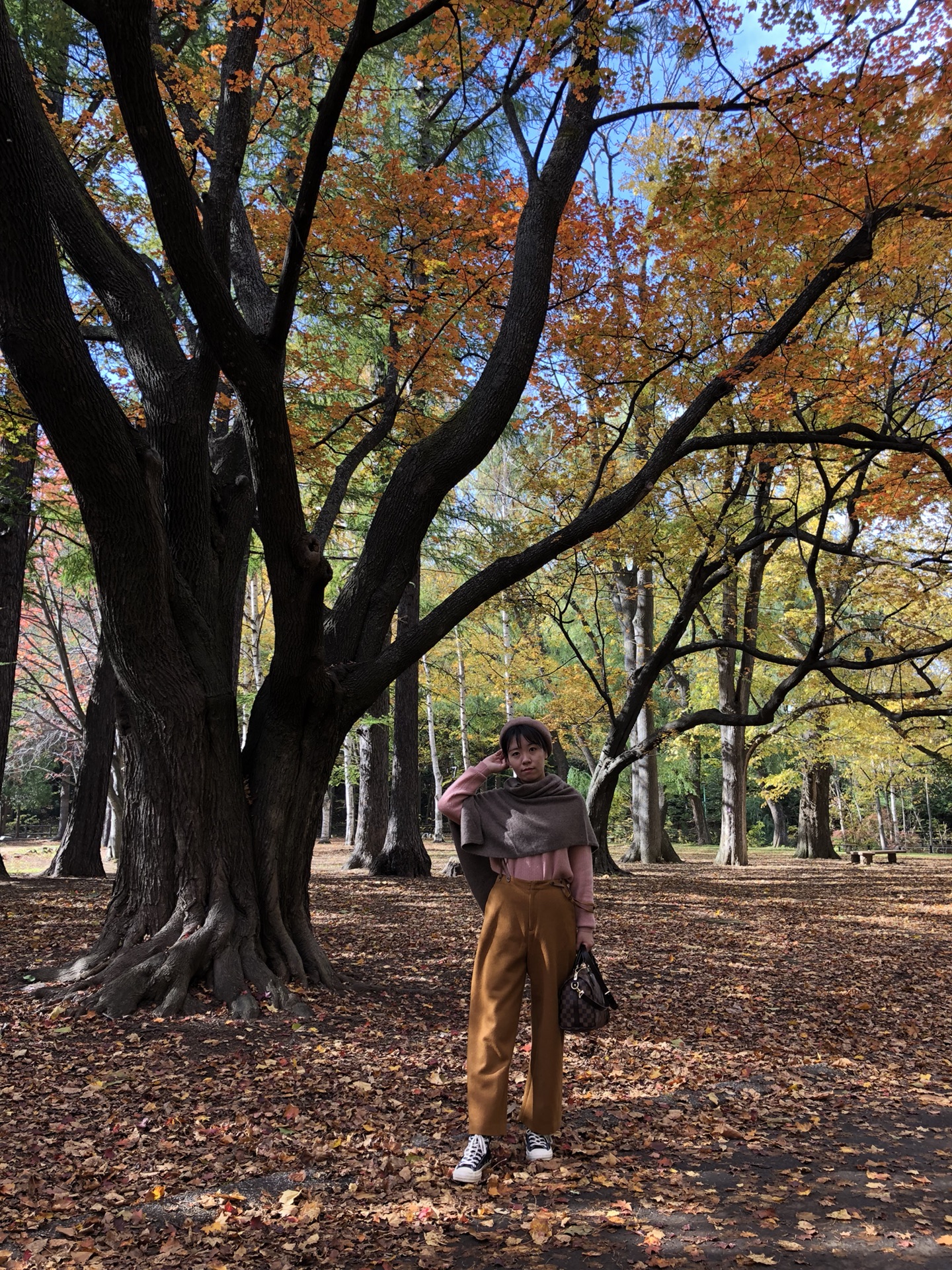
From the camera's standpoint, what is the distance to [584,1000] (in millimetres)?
3180

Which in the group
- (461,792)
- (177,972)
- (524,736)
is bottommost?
(177,972)

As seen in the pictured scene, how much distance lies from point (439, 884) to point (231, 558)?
7.17 metres

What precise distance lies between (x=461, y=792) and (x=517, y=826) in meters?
0.28

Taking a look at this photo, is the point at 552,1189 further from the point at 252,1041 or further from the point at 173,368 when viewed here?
the point at 173,368

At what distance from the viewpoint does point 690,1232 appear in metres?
2.66

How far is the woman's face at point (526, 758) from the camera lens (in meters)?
3.40

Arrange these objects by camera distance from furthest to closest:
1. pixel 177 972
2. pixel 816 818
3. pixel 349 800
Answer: pixel 349 800 → pixel 816 818 → pixel 177 972

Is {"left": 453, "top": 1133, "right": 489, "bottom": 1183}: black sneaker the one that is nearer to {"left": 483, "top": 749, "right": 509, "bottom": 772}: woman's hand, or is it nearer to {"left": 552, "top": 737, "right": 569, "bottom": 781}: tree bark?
{"left": 483, "top": 749, "right": 509, "bottom": 772}: woman's hand

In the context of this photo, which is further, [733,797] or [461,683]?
[461,683]

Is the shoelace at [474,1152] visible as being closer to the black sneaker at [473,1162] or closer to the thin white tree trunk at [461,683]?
the black sneaker at [473,1162]

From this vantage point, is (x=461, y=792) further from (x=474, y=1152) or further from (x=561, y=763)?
(x=561, y=763)

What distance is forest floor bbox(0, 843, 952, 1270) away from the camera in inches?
103

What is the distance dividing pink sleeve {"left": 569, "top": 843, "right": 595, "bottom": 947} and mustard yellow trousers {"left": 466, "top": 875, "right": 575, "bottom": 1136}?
0.14 ft

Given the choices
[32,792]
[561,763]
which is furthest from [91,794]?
[32,792]
